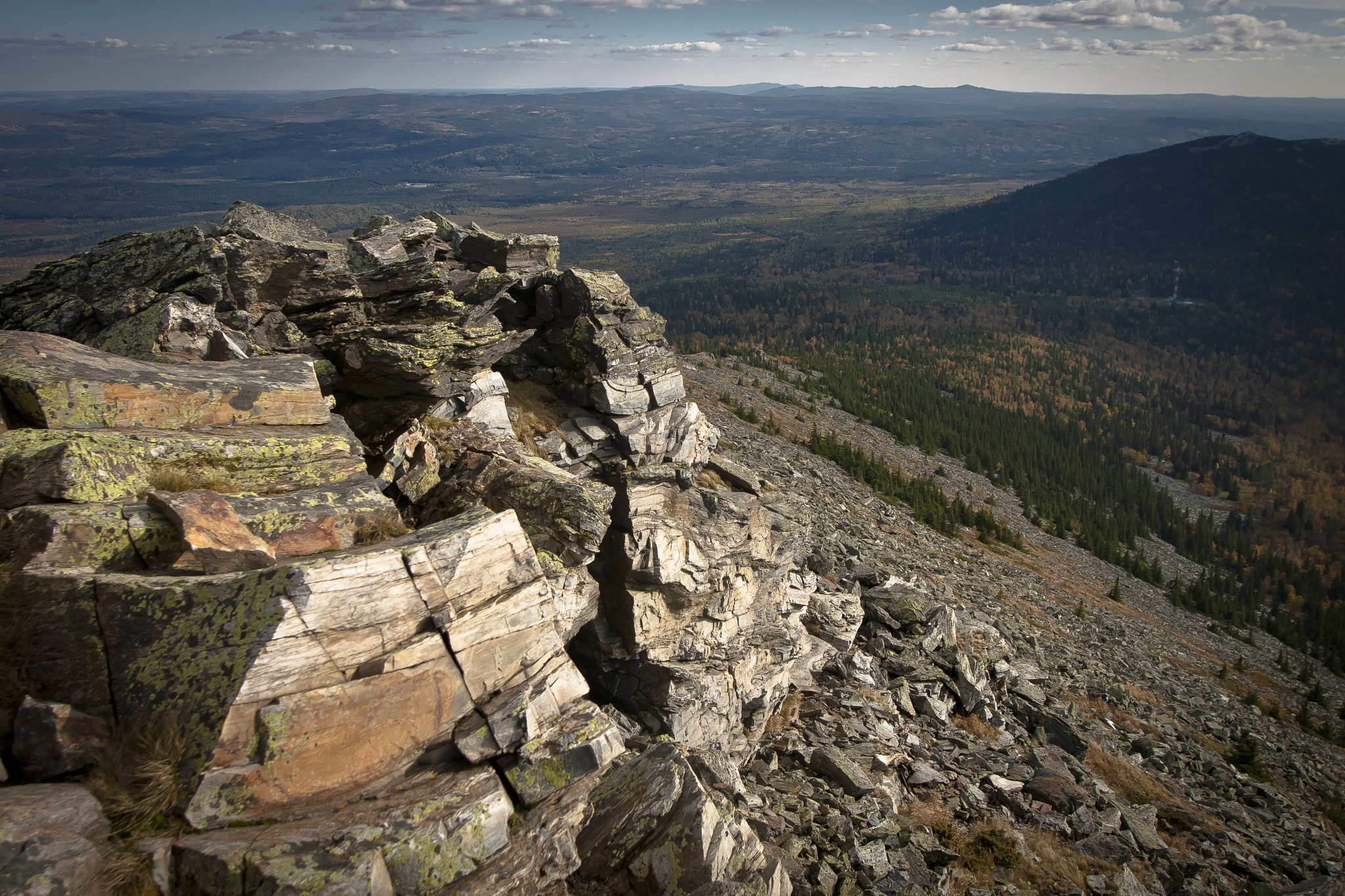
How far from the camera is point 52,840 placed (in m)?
9.55

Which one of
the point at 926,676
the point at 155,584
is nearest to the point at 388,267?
the point at 155,584

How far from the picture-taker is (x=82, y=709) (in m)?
11.4

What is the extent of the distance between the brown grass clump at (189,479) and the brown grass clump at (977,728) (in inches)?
1267

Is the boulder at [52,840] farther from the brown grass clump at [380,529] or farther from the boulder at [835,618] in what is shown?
the boulder at [835,618]

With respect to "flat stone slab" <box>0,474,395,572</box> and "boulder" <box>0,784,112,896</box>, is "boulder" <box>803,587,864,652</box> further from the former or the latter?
"boulder" <box>0,784,112,896</box>

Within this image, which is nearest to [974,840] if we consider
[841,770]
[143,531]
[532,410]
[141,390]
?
[841,770]

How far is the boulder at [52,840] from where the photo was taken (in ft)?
29.6

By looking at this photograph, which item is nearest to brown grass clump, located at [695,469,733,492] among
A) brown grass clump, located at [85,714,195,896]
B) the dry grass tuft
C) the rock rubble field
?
the rock rubble field

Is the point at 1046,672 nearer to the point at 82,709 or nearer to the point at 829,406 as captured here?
the point at 82,709

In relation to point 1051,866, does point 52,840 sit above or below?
above

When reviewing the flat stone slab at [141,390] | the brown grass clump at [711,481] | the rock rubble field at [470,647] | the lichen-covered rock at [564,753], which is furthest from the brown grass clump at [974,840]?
the flat stone slab at [141,390]

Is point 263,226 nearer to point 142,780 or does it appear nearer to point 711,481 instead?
point 711,481

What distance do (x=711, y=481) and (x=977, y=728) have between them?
59.5 feet

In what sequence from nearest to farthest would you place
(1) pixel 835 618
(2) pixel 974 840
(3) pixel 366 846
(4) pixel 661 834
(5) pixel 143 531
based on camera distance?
(3) pixel 366 846 < (5) pixel 143 531 < (4) pixel 661 834 < (2) pixel 974 840 < (1) pixel 835 618
